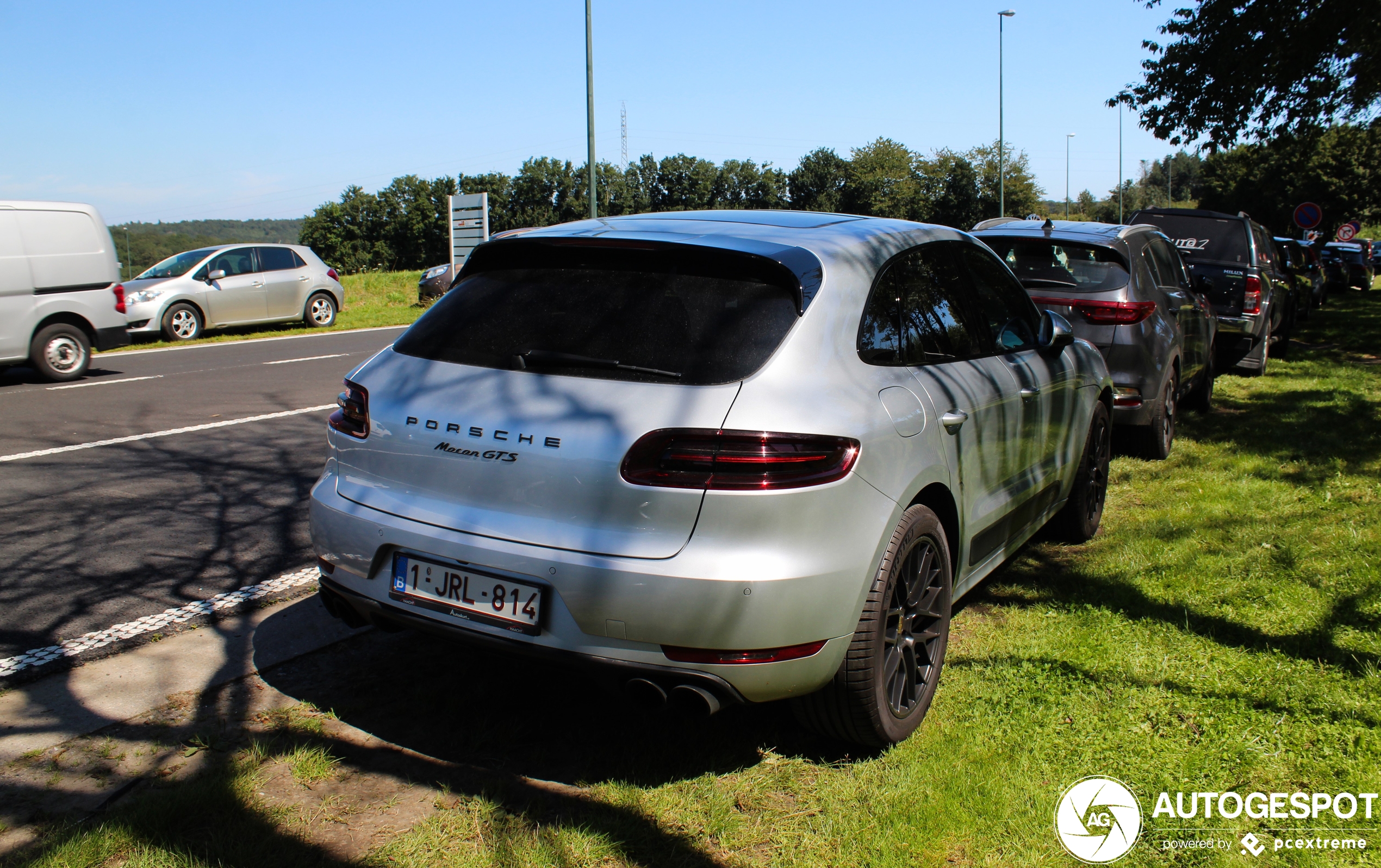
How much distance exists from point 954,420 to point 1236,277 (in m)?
9.86

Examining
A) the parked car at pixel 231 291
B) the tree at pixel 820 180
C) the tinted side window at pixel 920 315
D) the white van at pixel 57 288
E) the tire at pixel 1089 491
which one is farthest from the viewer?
the tree at pixel 820 180

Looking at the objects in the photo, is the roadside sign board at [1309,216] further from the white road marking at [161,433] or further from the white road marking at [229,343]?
the white road marking at [161,433]

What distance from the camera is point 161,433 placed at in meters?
7.79

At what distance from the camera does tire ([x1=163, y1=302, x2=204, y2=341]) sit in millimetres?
16969

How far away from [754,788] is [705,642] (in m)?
0.64

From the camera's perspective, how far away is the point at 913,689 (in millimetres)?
3271

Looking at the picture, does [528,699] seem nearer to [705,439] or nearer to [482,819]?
[482,819]

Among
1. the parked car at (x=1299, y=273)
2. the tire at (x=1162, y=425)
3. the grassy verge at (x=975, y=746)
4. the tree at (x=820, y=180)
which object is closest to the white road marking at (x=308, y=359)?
the grassy verge at (x=975, y=746)

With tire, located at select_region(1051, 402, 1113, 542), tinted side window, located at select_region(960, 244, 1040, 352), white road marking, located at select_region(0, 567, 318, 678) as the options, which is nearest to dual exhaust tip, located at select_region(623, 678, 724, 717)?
tinted side window, located at select_region(960, 244, 1040, 352)

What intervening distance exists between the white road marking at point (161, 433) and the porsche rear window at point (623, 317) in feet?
17.1

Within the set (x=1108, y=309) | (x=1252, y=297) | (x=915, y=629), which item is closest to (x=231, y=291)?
(x=1108, y=309)

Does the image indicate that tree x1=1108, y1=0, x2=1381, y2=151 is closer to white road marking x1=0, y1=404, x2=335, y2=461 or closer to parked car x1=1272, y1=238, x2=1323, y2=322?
parked car x1=1272, y1=238, x2=1323, y2=322

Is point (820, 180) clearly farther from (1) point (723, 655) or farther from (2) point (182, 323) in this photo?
(1) point (723, 655)

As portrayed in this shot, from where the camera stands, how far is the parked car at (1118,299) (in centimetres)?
688
